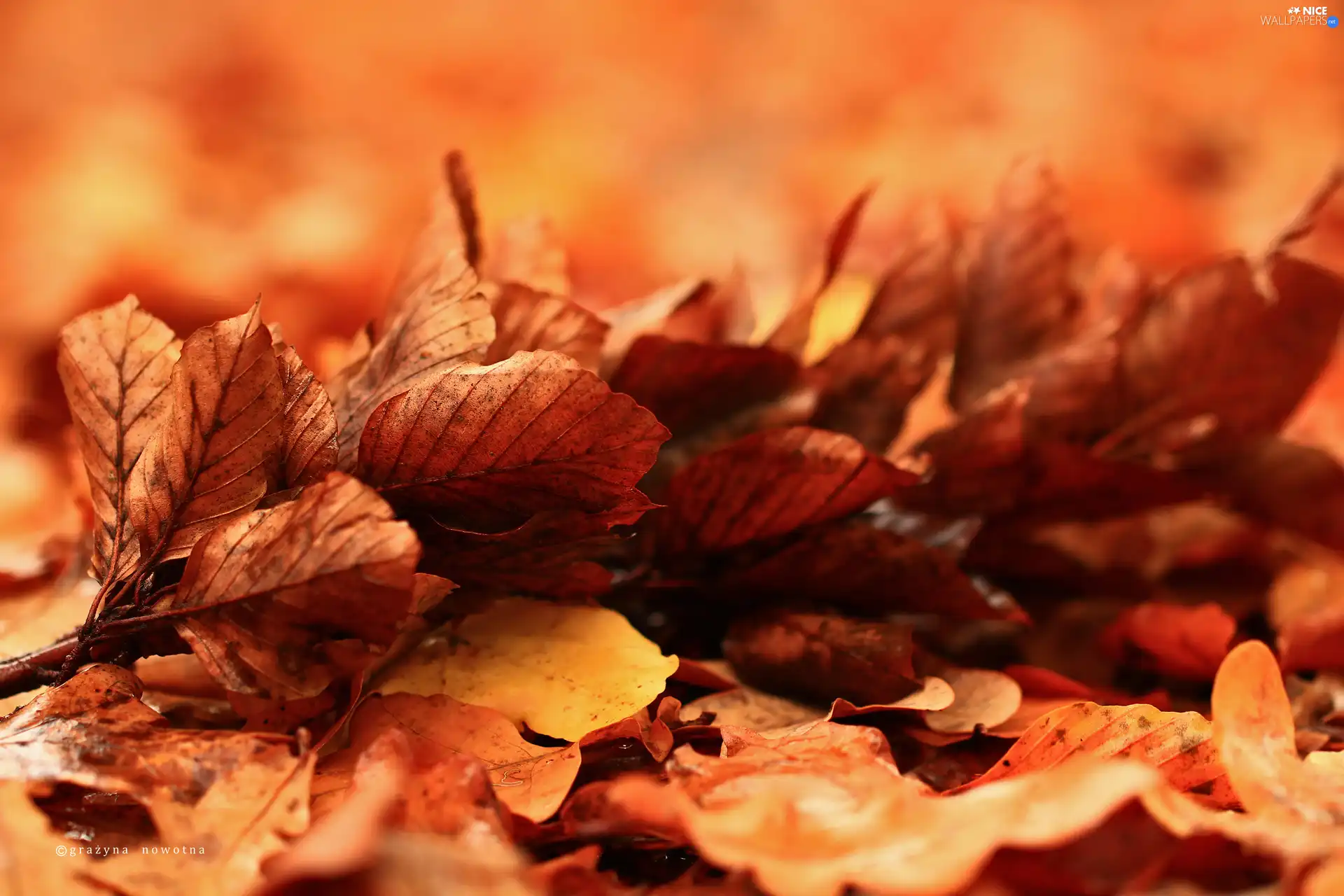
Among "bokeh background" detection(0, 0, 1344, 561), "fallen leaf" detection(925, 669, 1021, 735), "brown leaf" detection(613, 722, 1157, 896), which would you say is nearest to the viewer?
"brown leaf" detection(613, 722, 1157, 896)

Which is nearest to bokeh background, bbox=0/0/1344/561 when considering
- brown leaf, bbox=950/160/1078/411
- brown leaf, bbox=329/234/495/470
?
brown leaf, bbox=950/160/1078/411

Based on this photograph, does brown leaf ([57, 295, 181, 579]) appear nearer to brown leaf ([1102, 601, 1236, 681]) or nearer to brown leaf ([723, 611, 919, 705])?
brown leaf ([723, 611, 919, 705])

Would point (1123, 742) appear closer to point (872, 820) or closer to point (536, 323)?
point (872, 820)

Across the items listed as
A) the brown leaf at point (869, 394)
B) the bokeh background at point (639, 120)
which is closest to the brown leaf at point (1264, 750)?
the brown leaf at point (869, 394)

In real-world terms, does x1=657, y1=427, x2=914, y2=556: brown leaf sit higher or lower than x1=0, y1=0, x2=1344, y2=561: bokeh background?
lower

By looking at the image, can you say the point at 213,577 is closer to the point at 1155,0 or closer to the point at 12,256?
the point at 12,256

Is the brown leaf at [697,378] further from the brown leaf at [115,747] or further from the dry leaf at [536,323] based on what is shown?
the brown leaf at [115,747]

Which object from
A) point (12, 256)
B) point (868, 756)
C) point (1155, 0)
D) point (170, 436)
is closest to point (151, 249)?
point (12, 256)

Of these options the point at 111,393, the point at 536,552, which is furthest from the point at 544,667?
the point at 111,393

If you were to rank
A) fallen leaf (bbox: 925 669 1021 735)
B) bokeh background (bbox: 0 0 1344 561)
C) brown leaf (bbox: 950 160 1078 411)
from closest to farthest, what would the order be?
fallen leaf (bbox: 925 669 1021 735) → brown leaf (bbox: 950 160 1078 411) → bokeh background (bbox: 0 0 1344 561)
